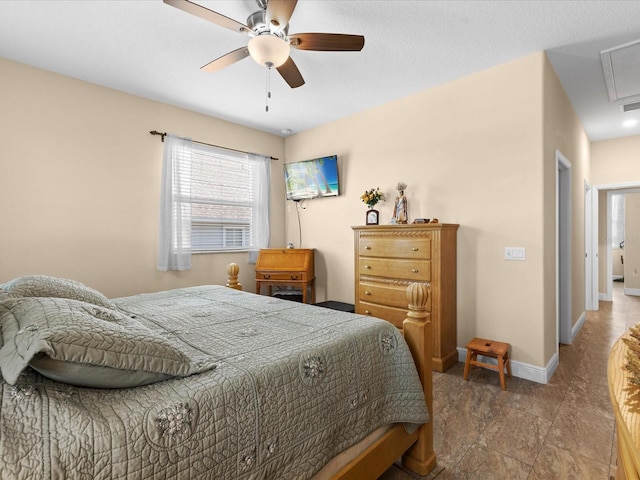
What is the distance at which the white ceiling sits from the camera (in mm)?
2229

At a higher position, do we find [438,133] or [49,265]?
[438,133]

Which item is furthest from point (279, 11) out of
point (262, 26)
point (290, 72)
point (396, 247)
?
point (396, 247)

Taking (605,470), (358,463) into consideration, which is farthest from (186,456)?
(605,470)

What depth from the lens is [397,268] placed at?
320 centimetres

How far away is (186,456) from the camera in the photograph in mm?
874

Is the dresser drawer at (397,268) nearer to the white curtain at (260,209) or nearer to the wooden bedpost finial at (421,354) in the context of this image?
the wooden bedpost finial at (421,354)

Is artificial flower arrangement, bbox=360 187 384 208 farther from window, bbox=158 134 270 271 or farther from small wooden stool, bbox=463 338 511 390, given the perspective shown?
small wooden stool, bbox=463 338 511 390

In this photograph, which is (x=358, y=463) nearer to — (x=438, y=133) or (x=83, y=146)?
(x=438, y=133)

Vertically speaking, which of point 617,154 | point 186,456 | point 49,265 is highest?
point 617,154

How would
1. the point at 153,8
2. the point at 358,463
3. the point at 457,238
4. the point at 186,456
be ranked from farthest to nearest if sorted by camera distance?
the point at 457,238, the point at 153,8, the point at 358,463, the point at 186,456

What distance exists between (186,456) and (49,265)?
121 inches

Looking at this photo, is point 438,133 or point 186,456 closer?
point 186,456

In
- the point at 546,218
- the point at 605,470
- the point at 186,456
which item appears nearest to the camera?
the point at 186,456

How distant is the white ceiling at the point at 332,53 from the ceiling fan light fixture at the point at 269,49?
45cm
